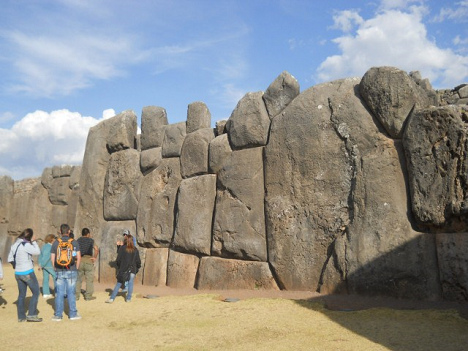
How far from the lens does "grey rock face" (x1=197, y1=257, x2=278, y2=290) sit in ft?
31.3

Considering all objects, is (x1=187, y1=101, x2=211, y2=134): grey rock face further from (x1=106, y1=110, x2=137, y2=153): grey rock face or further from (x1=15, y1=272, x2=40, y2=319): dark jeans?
(x1=15, y1=272, x2=40, y2=319): dark jeans

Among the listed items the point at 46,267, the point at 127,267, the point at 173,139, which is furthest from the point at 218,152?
the point at 46,267

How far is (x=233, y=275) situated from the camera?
10.0 metres

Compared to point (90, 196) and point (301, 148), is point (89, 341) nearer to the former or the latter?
point (301, 148)

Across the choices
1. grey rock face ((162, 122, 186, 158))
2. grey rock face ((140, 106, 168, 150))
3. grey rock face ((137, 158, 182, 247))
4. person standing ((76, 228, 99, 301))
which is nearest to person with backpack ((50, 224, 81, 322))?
person standing ((76, 228, 99, 301))

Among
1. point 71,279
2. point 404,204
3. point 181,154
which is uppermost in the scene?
point 181,154

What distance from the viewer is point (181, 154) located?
464 inches

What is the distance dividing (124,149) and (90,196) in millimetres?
1712

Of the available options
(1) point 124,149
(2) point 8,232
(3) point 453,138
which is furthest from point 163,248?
(2) point 8,232

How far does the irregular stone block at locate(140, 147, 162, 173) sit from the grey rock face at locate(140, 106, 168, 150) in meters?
0.20

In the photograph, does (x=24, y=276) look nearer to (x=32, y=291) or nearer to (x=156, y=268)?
(x=32, y=291)

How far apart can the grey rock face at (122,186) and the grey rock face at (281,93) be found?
4.45 metres

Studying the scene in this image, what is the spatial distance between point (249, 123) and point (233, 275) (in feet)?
10.5

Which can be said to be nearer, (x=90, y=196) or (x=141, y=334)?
(x=141, y=334)
